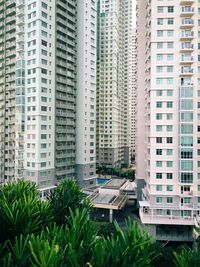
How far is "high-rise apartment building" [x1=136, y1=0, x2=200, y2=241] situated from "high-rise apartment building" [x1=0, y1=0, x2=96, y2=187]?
1975 cm

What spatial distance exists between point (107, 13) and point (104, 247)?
96.3 meters

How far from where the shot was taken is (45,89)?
5066 cm

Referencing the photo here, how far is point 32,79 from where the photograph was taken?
4950 cm

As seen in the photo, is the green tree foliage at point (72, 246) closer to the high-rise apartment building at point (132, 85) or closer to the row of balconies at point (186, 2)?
the row of balconies at point (186, 2)

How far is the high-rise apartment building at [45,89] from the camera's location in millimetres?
49344

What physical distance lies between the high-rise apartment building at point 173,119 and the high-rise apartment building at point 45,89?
19748 mm

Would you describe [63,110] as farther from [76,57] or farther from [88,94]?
[76,57]

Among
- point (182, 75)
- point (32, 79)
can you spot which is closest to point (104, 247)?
point (182, 75)

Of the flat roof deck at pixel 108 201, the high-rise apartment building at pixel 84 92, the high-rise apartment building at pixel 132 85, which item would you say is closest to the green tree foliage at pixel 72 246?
the flat roof deck at pixel 108 201

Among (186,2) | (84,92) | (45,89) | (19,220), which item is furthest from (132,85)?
(19,220)

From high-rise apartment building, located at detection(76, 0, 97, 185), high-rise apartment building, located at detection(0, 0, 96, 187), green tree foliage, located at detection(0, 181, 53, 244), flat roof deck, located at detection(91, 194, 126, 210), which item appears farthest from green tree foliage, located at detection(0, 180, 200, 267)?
high-rise apartment building, located at detection(76, 0, 97, 185)

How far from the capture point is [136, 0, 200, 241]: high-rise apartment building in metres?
37.8

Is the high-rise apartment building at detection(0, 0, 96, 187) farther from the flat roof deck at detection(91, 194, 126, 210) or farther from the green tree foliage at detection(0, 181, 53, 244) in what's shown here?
the green tree foliage at detection(0, 181, 53, 244)

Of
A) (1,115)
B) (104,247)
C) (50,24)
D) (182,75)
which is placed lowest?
(104,247)
